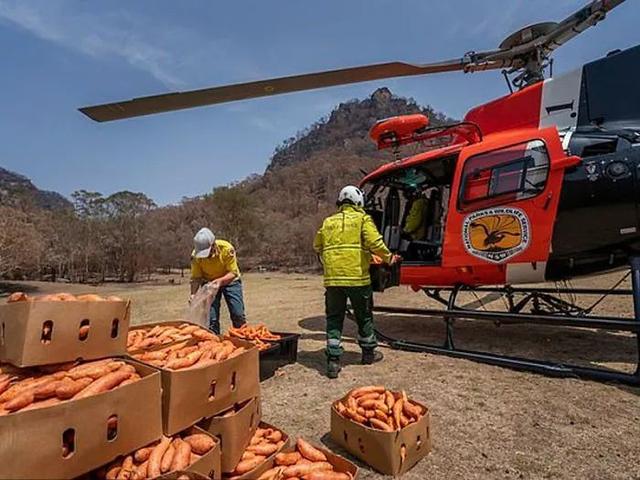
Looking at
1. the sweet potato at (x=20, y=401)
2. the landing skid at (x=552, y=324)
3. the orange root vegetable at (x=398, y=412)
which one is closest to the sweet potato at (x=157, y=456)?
the sweet potato at (x=20, y=401)

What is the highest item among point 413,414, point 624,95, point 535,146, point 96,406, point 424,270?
point 624,95

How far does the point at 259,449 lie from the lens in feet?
8.54

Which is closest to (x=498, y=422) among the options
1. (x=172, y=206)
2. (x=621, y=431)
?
(x=621, y=431)

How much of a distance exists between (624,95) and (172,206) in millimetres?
52543

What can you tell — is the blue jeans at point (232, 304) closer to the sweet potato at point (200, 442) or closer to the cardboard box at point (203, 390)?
the cardboard box at point (203, 390)

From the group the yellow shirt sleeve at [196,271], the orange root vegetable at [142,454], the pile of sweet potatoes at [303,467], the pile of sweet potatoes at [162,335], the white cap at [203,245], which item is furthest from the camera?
the yellow shirt sleeve at [196,271]

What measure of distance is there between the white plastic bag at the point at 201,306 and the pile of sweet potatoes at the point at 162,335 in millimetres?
776

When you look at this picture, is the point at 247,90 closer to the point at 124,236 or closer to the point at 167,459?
the point at 167,459

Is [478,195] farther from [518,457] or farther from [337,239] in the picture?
[518,457]

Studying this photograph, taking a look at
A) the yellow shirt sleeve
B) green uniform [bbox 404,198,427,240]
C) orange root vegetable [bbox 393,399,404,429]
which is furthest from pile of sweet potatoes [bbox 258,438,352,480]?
green uniform [bbox 404,198,427,240]

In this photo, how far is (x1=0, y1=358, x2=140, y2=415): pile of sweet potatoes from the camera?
79.8 inches

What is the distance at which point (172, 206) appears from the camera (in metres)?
52.5

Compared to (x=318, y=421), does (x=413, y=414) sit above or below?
above

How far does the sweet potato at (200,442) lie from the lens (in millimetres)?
2285
